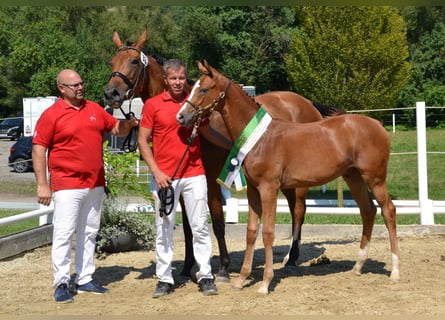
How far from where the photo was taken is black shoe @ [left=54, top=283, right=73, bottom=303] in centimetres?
546

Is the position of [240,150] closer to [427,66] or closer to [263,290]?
[263,290]

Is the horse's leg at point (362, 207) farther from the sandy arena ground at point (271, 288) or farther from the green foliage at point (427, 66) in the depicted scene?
the green foliage at point (427, 66)

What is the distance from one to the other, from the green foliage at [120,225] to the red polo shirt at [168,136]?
2.47 metres

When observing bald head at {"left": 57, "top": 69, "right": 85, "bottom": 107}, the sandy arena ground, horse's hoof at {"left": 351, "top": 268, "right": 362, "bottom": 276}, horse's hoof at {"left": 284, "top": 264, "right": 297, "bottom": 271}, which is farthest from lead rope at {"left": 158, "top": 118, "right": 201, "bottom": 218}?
horse's hoof at {"left": 351, "top": 268, "right": 362, "bottom": 276}

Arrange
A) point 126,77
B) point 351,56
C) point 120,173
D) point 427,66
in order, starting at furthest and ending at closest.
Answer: point 427,66 < point 351,56 < point 120,173 < point 126,77

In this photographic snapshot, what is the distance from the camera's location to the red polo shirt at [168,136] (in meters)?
5.41

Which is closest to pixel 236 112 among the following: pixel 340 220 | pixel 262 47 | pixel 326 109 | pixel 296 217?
pixel 296 217

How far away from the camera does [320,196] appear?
1523 centimetres

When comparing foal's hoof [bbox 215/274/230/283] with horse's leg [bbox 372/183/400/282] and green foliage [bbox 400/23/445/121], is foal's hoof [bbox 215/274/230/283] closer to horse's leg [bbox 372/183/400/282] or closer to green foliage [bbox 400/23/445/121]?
horse's leg [bbox 372/183/400/282]

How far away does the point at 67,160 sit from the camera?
5.43m

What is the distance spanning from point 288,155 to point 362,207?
1188mm

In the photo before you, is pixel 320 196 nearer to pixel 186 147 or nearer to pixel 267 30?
pixel 186 147

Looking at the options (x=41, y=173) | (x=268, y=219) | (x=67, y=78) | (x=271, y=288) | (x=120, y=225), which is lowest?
(x=271, y=288)

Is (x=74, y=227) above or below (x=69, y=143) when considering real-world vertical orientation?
below
